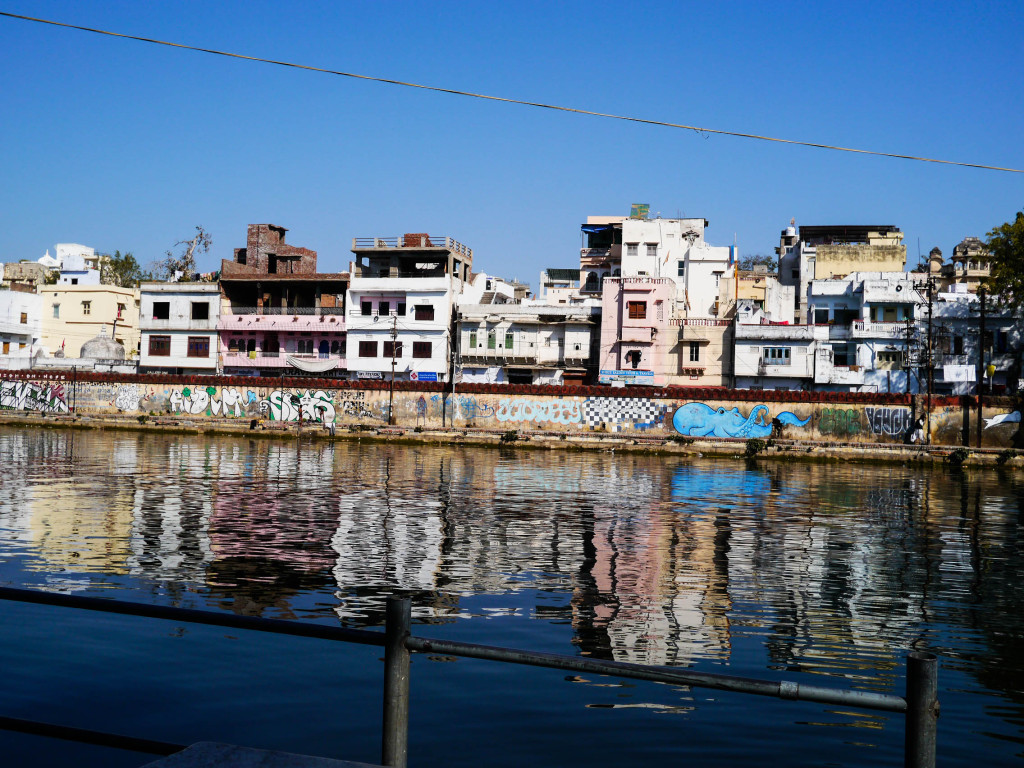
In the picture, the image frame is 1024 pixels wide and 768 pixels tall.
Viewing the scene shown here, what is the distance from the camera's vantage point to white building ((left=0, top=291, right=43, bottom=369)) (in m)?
75.3

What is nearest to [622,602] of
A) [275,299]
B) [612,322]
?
[612,322]

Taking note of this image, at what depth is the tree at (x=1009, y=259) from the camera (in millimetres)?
54062

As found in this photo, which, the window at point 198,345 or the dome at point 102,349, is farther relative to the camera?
the dome at point 102,349

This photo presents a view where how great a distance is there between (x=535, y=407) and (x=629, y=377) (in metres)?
9.98

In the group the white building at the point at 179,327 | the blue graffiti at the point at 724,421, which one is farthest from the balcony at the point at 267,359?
the blue graffiti at the point at 724,421

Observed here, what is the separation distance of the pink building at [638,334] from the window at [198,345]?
30594 mm

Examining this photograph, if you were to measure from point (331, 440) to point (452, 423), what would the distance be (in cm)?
793

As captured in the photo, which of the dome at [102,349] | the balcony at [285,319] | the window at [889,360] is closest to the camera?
the window at [889,360]

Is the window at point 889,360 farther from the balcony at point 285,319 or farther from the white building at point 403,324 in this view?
the balcony at point 285,319

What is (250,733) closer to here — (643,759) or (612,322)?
(643,759)

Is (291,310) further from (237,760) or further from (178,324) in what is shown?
(237,760)

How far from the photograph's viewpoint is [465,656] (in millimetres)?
3504

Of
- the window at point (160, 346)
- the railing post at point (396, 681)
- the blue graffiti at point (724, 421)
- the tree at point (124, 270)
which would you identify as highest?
the tree at point (124, 270)

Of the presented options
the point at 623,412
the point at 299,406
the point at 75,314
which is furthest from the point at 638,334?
the point at 75,314
